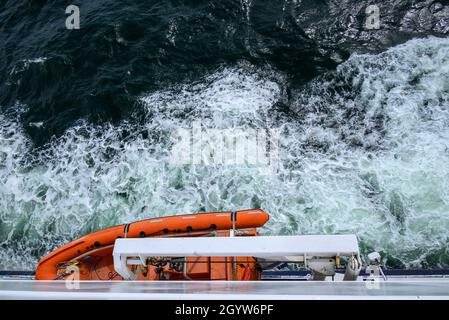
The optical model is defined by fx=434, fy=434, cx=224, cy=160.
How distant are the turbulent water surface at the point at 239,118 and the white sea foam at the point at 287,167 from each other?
31 mm

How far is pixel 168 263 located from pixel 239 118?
16.5 feet

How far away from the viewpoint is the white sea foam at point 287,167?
9445 mm

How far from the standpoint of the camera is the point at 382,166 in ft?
32.7

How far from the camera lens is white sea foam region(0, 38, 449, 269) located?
945cm

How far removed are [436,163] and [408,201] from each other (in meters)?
1.18

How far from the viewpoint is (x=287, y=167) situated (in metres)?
10.4

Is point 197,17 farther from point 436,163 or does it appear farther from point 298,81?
point 436,163

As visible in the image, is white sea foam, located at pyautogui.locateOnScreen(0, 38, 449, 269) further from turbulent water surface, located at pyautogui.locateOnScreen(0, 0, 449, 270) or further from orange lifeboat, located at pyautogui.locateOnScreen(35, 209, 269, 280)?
orange lifeboat, located at pyautogui.locateOnScreen(35, 209, 269, 280)

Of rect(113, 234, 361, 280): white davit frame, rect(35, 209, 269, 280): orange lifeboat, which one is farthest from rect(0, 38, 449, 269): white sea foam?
rect(113, 234, 361, 280): white davit frame

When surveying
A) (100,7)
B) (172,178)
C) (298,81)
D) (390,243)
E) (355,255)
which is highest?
(100,7)

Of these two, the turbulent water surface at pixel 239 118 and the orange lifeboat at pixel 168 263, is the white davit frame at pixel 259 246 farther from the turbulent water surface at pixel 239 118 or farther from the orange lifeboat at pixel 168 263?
the turbulent water surface at pixel 239 118

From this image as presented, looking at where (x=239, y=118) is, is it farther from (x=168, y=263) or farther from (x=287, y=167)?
(x=168, y=263)

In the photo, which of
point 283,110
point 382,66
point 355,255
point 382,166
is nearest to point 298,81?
point 283,110

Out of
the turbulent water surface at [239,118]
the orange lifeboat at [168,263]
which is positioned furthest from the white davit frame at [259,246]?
the turbulent water surface at [239,118]
